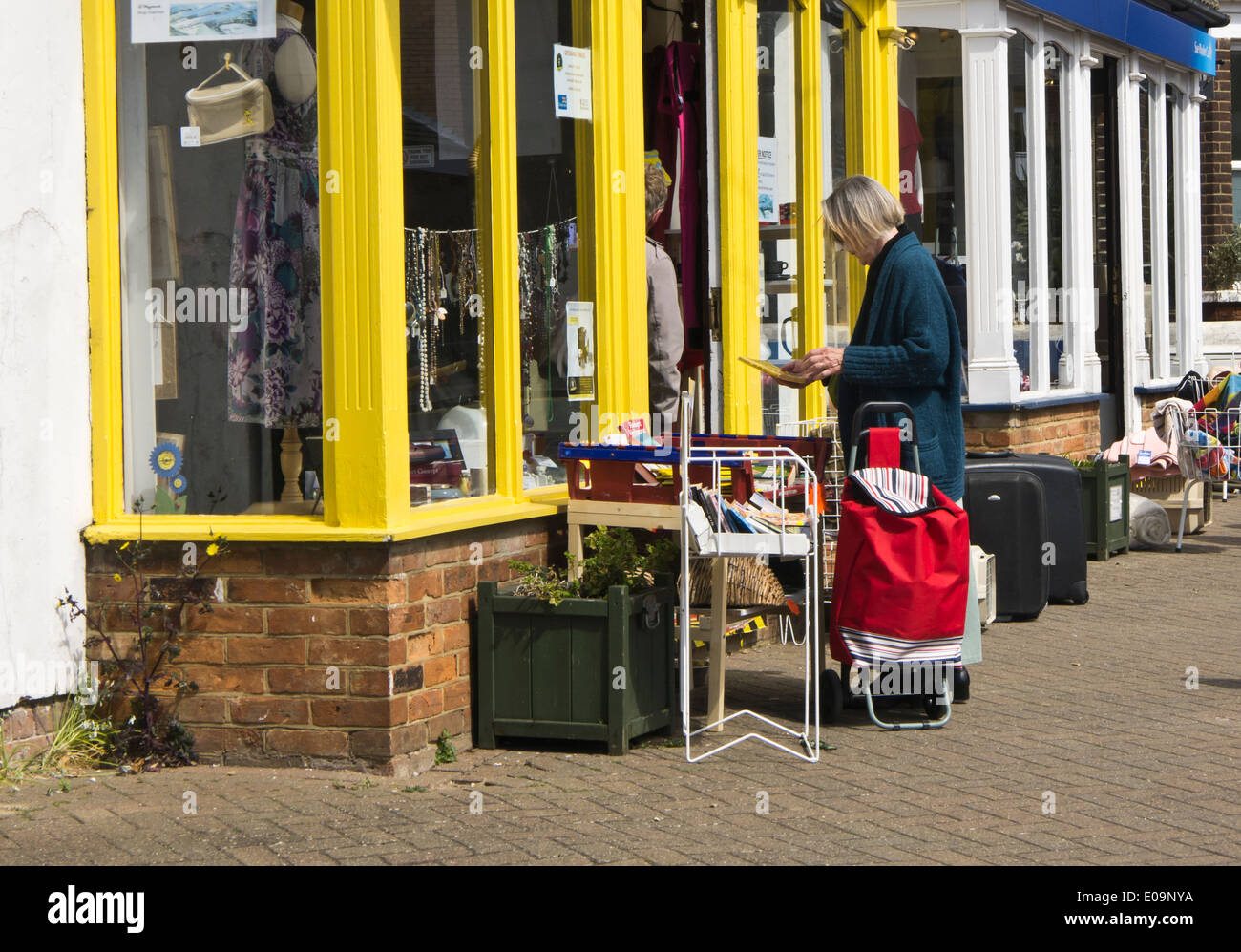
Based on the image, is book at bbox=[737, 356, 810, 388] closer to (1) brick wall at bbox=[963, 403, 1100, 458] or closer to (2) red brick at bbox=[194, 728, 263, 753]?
(2) red brick at bbox=[194, 728, 263, 753]

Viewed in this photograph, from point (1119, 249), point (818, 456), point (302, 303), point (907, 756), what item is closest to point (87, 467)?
point (302, 303)

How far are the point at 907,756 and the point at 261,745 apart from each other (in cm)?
226

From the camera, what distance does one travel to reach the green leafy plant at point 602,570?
6.20 metres

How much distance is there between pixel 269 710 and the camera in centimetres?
581

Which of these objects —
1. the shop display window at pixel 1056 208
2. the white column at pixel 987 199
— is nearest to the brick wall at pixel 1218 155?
the shop display window at pixel 1056 208

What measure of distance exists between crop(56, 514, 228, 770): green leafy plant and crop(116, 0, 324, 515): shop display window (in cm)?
27

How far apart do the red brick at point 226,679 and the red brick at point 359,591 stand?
36cm

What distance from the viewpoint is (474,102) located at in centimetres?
648

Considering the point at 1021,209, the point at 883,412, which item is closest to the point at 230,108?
the point at 883,412

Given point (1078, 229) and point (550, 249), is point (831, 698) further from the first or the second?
point (1078, 229)

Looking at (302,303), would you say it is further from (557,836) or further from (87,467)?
(557,836)

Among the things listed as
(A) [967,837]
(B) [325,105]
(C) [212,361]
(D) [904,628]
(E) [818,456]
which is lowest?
(A) [967,837]

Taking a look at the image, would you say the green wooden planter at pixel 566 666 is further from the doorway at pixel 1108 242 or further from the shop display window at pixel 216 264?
the doorway at pixel 1108 242

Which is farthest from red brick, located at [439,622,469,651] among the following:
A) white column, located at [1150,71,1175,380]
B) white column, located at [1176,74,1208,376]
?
white column, located at [1176,74,1208,376]
